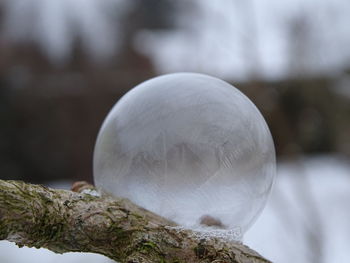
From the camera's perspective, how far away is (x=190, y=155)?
85 cm

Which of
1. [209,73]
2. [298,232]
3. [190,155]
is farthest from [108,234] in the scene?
[209,73]

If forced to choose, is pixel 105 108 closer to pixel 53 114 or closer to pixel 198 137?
pixel 53 114

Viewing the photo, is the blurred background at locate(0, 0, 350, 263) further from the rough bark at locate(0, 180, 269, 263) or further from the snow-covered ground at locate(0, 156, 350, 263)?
the rough bark at locate(0, 180, 269, 263)

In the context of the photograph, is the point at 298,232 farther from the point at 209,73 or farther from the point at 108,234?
the point at 108,234

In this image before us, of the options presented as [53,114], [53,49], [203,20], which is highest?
[203,20]

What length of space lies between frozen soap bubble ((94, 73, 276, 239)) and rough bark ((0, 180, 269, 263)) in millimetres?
67

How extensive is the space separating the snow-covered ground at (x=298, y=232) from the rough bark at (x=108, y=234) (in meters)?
2.00

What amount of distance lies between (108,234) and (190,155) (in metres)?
0.18

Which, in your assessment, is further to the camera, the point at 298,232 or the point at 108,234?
the point at 298,232

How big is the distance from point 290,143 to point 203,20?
1.60m

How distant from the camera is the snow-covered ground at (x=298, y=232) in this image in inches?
137

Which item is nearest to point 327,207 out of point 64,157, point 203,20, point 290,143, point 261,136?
point 290,143

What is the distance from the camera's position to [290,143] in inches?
157

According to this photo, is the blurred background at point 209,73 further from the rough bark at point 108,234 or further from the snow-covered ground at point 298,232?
the rough bark at point 108,234
